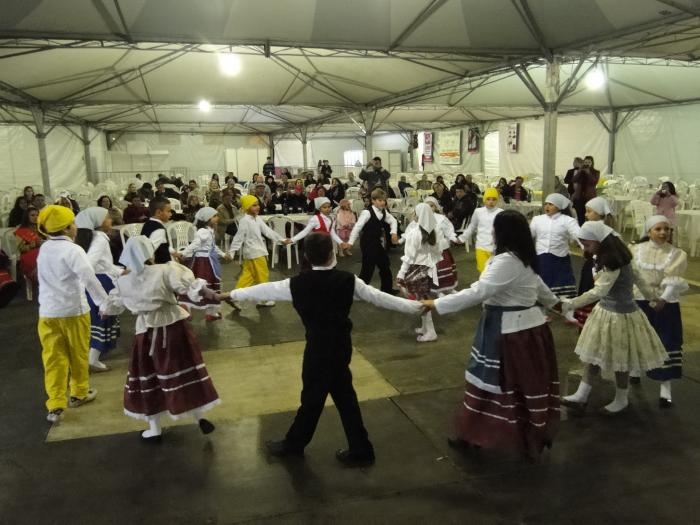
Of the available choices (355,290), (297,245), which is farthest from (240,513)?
(297,245)

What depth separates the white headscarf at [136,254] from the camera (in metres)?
3.23

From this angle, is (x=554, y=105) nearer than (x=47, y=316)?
No

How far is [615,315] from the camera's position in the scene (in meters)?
3.43

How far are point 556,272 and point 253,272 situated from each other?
3.23m

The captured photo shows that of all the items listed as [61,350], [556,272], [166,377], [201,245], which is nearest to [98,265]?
[61,350]

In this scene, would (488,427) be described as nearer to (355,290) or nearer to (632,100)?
(355,290)

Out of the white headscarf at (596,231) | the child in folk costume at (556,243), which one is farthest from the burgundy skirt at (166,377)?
the child in folk costume at (556,243)

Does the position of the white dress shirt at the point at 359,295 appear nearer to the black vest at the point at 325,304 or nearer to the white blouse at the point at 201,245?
the black vest at the point at 325,304

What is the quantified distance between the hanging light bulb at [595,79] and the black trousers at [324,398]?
499 inches

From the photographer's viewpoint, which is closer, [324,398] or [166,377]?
[324,398]

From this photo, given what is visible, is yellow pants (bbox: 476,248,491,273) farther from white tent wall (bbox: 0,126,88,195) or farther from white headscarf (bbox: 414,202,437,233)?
white tent wall (bbox: 0,126,88,195)

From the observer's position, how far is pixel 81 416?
383 cm

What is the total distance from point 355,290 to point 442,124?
2365 centimetres

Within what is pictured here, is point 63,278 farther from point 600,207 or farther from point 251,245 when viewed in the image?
point 600,207
